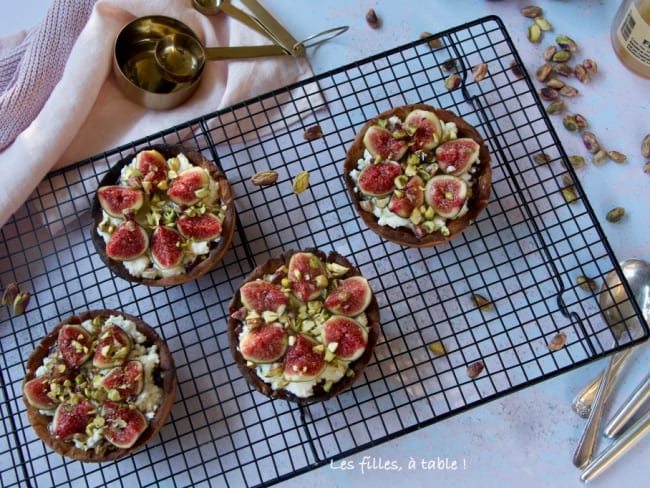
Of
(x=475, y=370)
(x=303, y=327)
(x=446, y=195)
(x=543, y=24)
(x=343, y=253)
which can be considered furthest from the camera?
(x=543, y=24)

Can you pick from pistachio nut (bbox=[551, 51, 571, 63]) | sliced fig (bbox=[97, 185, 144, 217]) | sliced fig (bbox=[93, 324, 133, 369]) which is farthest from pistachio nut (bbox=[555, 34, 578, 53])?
sliced fig (bbox=[93, 324, 133, 369])

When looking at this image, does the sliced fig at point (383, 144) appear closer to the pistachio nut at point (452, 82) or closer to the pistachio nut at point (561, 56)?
the pistachio nut at point (452, 82)

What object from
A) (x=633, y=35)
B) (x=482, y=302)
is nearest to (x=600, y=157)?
(x=633, y=35)

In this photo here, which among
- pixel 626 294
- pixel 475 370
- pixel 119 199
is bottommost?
pixel 475 370

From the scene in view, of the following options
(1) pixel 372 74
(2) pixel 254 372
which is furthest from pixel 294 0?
(2) pixel 254 372

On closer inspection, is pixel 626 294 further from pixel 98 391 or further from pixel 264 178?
pixel 98 391

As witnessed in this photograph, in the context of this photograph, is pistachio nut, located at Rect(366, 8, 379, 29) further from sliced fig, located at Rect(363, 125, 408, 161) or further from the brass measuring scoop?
sliced fig, located at Rect(363, 125, 408, 161)
